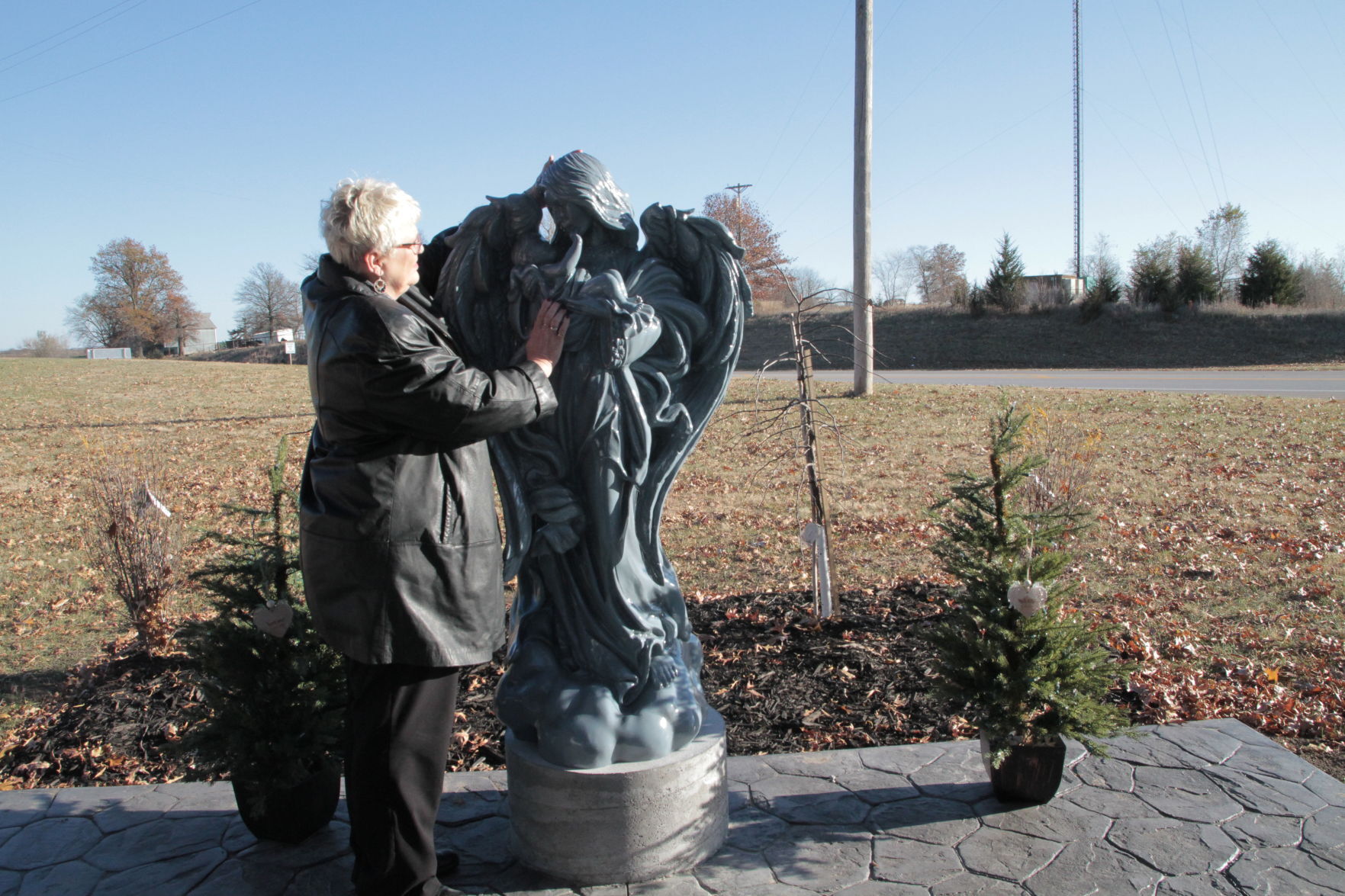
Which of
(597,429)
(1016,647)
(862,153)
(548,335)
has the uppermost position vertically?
(862,153)

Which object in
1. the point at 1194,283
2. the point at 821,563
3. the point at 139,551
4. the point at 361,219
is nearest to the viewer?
the point at 361,219

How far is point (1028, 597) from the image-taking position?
9.84 feet

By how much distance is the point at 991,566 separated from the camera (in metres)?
3.18

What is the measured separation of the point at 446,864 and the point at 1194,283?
29819 millimetres

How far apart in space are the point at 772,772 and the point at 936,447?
302 inches

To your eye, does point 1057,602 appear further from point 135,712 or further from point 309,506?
point 135,712

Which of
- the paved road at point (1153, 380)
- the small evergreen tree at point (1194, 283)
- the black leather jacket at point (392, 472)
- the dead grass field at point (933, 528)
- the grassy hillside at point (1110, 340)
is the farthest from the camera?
the small evergreen tree at point (1194, 283)

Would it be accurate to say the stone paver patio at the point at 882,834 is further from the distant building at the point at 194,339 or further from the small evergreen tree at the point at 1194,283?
the distant building at the point at 194,339

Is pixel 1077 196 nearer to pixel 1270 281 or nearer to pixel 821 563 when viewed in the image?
pixel 1270 281

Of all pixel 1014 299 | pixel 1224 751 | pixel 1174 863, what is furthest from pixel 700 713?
pixel 1014 299

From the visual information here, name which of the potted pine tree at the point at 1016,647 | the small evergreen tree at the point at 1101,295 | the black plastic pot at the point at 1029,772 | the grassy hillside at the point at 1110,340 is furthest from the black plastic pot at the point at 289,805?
the small evergreen tree at the point at 1101,295

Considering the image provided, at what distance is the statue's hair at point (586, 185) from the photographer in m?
2.68

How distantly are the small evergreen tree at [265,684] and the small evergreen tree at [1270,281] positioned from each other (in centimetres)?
3101

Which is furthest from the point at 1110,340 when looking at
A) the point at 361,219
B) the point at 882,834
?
the point at 361,219
